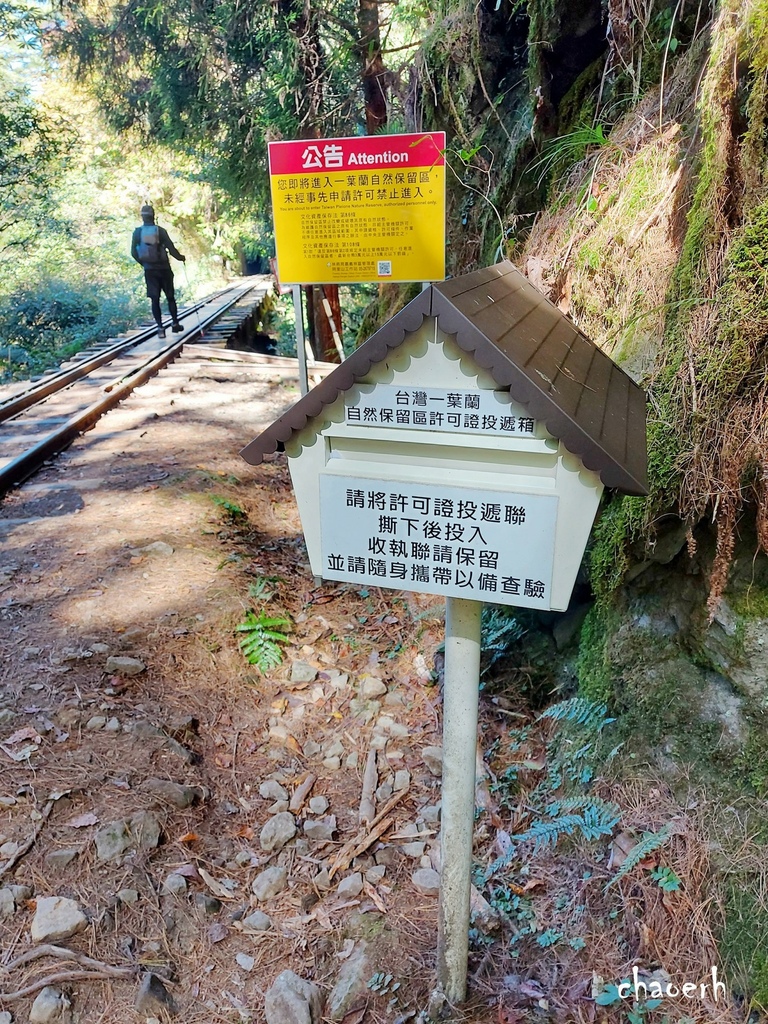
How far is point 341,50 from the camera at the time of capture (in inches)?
336

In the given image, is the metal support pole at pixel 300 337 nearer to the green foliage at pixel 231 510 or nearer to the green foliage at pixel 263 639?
the green foliage at pixel 231 510

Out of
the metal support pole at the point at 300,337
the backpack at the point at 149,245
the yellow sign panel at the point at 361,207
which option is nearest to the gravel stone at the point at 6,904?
the metal support pole at the point at 300,337

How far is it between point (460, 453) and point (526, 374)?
315 mm

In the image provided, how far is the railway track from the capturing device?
724 cm

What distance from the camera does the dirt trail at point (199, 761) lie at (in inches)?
107

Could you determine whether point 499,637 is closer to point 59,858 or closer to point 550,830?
point 550,830

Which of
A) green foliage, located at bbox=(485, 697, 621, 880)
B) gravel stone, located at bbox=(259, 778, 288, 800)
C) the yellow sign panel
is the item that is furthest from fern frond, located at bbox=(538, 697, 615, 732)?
the yellow sign panel

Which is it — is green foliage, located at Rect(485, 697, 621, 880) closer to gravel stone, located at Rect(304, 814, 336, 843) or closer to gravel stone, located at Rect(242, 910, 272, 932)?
gravel stone, located at Rect(304, 814, 336, 843)

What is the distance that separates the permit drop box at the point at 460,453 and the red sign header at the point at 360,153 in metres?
2.59

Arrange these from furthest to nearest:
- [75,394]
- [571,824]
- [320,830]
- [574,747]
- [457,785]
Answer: [75,394] → [320,830] → [574,747] → [571,824] → [457,785]

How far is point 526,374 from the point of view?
165 centimetres

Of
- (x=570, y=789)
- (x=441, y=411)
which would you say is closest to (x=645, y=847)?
(x=570, y=789)

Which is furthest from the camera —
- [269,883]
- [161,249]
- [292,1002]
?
[161,249]

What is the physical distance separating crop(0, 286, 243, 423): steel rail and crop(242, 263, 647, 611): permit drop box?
324 inches
